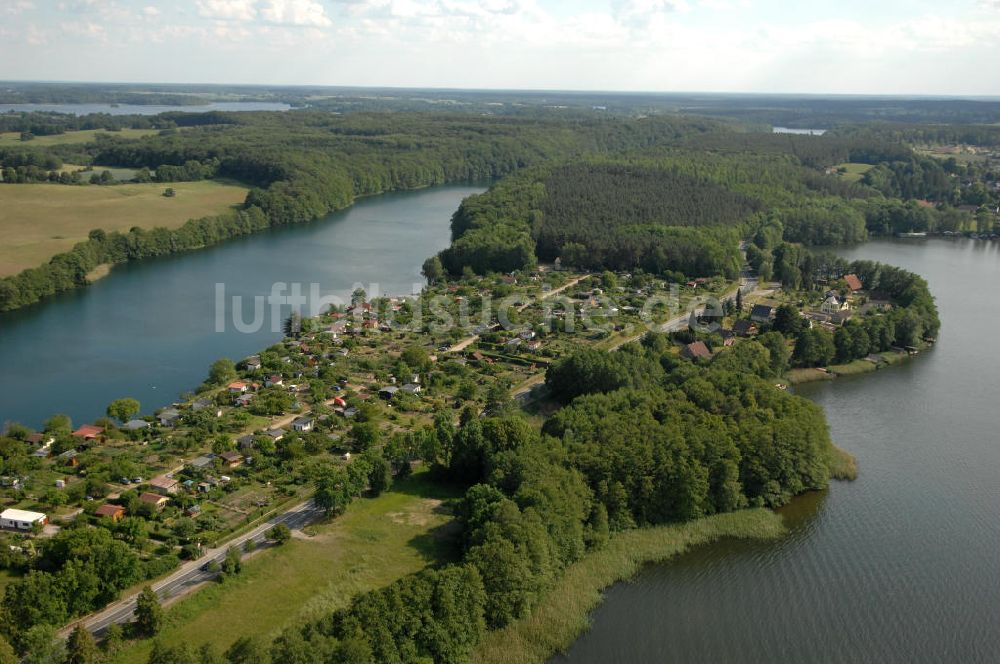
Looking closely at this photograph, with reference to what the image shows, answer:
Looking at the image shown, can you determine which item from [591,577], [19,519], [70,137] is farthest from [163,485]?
[70,137]

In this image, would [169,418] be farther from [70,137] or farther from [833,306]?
[70,137]

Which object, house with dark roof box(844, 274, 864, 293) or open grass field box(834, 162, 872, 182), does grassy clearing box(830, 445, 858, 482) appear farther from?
open grass field box(834, 162, 872, 182)

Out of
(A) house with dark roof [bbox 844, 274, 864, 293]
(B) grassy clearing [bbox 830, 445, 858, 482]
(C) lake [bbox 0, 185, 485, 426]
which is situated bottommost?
(B) grassy clearing [bbox 830, 445, 858, 482]

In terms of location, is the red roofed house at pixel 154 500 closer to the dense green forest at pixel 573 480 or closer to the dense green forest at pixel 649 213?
the dense green forest at pixel 573 480

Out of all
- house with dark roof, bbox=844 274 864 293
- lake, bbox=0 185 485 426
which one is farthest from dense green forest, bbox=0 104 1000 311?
house with dark roof, bbox=844 274 864 293

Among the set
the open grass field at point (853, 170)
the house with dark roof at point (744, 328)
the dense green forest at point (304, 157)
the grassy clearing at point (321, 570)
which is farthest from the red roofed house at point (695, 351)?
the open grass field at point (853, 170)

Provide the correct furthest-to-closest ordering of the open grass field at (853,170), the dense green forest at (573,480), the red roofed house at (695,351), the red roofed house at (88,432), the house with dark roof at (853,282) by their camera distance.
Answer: the open grass field at (853,170), the house with dark roof at (853,282), the red roofed house at (695,351), the red roofed house at (88,432), the dense green forest at (573,480)

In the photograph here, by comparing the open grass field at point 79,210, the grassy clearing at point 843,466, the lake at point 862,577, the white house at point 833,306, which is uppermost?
the open grass field at point 79,210
